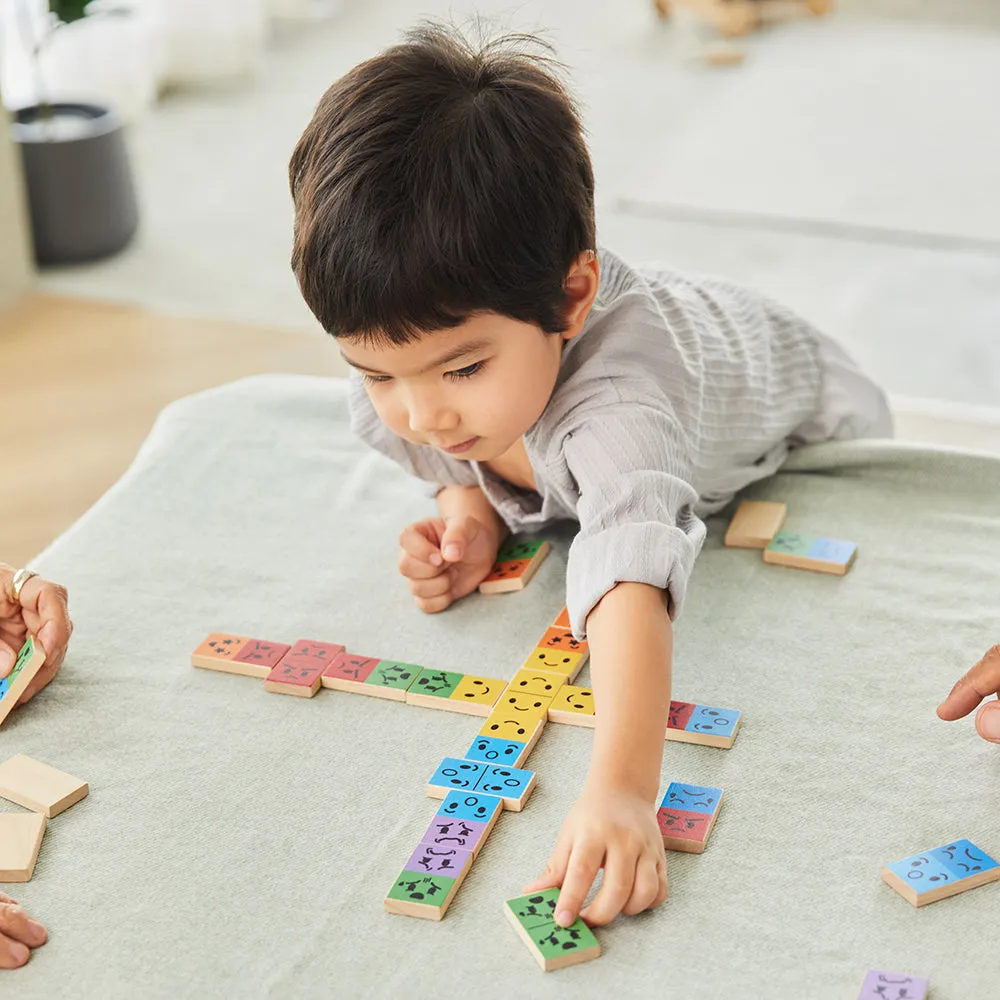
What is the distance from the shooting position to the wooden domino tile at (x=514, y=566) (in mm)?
1412

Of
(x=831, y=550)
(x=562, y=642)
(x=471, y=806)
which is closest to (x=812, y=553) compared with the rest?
(x=831, y=550)

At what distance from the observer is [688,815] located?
42.8 inches

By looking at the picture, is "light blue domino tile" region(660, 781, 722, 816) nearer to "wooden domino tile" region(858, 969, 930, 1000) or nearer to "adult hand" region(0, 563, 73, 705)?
"wooden domino tile" region(858, 969, 930, 1000)

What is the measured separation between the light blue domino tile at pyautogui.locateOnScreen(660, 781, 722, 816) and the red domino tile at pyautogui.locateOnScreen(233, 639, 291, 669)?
15.2 inches

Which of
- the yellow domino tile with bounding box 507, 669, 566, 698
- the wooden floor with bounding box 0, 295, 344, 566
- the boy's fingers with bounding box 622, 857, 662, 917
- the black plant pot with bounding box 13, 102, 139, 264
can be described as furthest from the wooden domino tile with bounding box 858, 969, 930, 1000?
the black plant pot with bounding box 13, 102, 139, 264

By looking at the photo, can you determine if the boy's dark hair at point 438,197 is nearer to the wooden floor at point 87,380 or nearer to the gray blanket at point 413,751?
the gray blanket at point 413,751

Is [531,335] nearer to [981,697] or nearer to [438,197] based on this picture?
[438,197]

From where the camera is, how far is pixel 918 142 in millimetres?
3152

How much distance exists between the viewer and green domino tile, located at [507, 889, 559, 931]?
0.99m

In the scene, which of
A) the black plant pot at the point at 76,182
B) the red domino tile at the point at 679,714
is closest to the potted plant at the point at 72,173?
the black plant pot at the point at 76,182

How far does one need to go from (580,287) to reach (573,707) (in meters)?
0.36

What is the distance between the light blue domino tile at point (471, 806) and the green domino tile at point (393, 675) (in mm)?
159

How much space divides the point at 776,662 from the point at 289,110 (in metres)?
2.52

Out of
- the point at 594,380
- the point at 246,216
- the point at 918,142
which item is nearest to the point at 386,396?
the point at 594,380
